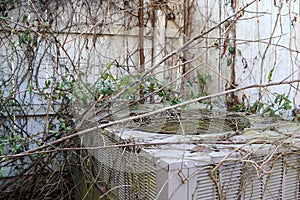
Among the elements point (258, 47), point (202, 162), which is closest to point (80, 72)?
point (258, 47)

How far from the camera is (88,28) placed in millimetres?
3074

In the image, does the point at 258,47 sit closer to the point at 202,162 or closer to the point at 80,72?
the point at 80,72

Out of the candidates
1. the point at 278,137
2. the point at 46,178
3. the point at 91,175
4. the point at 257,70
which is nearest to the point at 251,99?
the point at 257,70

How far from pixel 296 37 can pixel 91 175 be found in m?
1.67

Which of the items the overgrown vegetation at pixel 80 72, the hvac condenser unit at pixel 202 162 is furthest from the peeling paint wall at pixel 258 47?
the hvac condenser unit at pixel 202 162

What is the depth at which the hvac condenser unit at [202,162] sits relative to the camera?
1316mm

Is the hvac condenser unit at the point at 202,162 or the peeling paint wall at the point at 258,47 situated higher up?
the peeling paint wall at the point at 258,47

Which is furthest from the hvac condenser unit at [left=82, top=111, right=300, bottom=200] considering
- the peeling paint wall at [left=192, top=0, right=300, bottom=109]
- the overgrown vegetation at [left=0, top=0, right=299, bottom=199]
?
the peeling paint wall at [left=192, top=0, right=300, bottom=109]

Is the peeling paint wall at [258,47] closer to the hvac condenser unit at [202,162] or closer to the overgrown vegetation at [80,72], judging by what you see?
the overgrown vegetation at [80,72]

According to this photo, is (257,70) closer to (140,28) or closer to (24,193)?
(140,28)

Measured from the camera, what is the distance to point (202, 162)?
133 centimetres

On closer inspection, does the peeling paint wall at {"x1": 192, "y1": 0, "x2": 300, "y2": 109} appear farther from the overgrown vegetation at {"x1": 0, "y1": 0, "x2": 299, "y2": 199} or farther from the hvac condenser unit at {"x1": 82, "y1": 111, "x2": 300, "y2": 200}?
the hvac condenser unit at {"x1": 82, "y1": 111, "x2": 300, "y2": 200}

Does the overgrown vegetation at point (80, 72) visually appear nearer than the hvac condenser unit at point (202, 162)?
No

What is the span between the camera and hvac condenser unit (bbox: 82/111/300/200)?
1316 millimetres
